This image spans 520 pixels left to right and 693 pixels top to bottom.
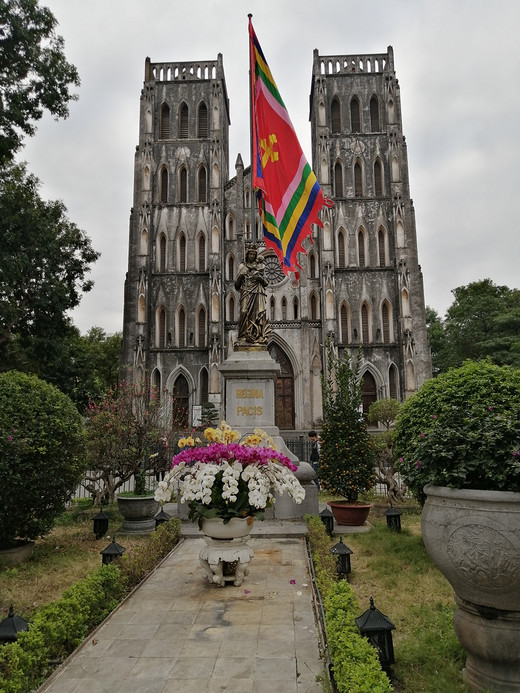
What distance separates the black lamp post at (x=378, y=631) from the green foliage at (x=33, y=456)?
210 inches

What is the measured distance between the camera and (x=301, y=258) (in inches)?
1242

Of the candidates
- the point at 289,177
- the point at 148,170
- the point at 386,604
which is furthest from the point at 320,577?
the point at 148,170

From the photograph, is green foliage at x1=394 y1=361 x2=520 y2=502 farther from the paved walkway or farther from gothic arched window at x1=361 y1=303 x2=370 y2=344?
gothic arched window at x1=361 y1=303 x2=370 y2=344

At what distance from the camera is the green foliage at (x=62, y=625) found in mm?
3404

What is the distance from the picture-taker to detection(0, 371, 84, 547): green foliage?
7386mm

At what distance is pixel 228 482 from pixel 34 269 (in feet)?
66.2

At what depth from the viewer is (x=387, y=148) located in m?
32.2

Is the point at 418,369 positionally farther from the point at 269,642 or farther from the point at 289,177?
the point at 269,642

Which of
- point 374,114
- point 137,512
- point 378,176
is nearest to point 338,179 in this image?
point 378,176

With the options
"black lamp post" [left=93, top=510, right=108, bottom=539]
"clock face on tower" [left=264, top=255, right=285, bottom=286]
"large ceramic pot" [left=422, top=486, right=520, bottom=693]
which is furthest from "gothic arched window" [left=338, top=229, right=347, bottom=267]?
"large ceramic pot" [left=422, top=486, right=520, bottom=693]

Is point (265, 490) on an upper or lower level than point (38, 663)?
upper

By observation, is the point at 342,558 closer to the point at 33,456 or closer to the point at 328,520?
the point at 328,520

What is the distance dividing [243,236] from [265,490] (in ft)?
89.4

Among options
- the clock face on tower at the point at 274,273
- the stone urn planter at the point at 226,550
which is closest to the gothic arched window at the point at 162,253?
the clock face on tower at the point at 274,273
